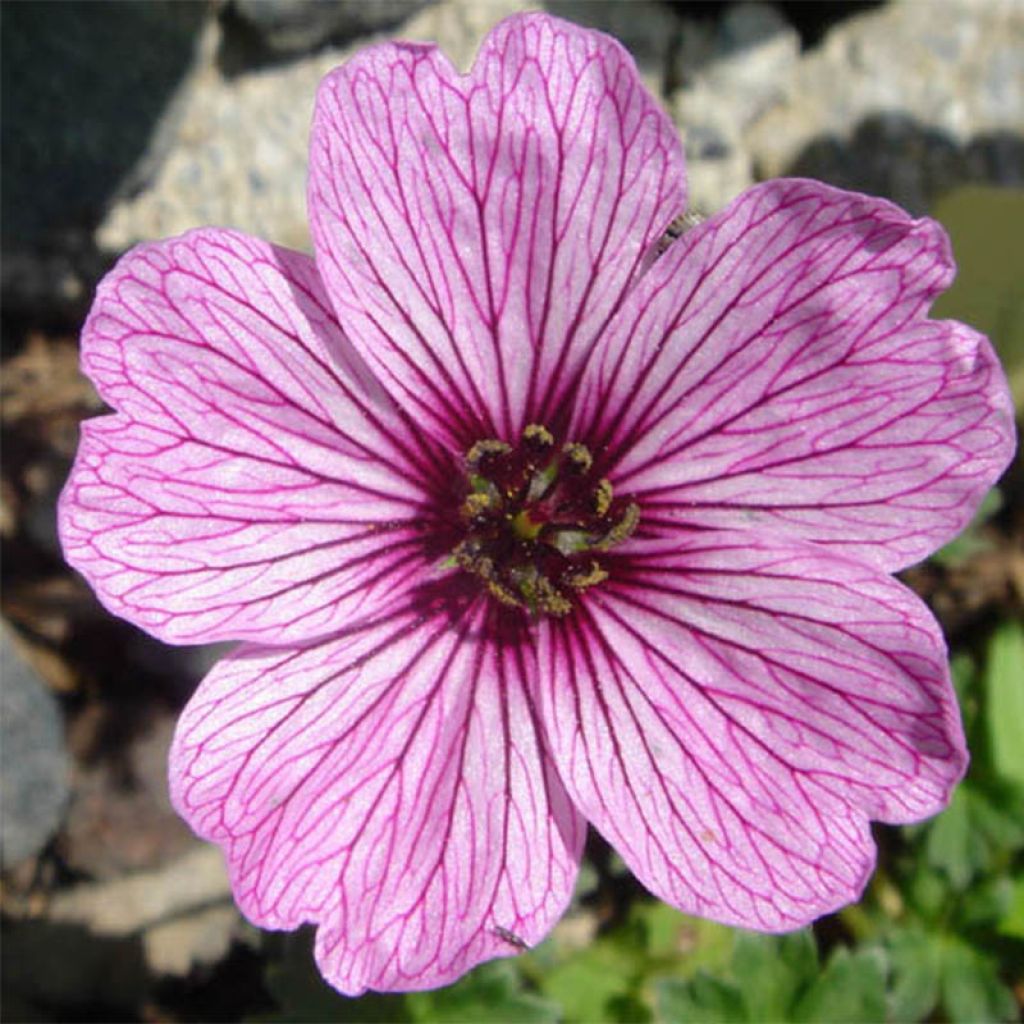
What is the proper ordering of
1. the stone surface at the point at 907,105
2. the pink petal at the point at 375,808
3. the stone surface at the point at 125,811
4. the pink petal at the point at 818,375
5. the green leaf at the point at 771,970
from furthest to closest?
the stone surface at the point at 907,105, the stone surface at the point at 125,811, the green leaf at the point at 771,970, the pink petal at the point at 375,808, the pink petal at the point at 818,375

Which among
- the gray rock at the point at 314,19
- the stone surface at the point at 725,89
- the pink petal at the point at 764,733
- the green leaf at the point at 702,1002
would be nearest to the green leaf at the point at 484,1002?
the green leaf at the point at 702,1002

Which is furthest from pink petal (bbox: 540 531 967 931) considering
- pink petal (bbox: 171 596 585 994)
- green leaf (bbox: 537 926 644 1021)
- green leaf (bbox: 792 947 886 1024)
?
green leaf (bbox: 537 926 644 1021)

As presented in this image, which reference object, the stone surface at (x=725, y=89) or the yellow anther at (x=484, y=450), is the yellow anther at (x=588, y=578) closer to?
the yellow anther at (x=484, y=450)

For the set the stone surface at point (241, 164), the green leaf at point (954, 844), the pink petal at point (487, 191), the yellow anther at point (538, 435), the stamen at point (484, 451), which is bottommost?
the green leaf at point (954, 844)

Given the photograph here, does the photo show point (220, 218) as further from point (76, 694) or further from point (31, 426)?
point (76, 694)

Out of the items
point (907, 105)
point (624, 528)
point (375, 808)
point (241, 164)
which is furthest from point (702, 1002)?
point (907, 105)

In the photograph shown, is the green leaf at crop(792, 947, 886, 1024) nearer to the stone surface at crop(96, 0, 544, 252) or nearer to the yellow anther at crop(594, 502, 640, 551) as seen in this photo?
the yellow anther at crop(594, 502, 640, 551)
